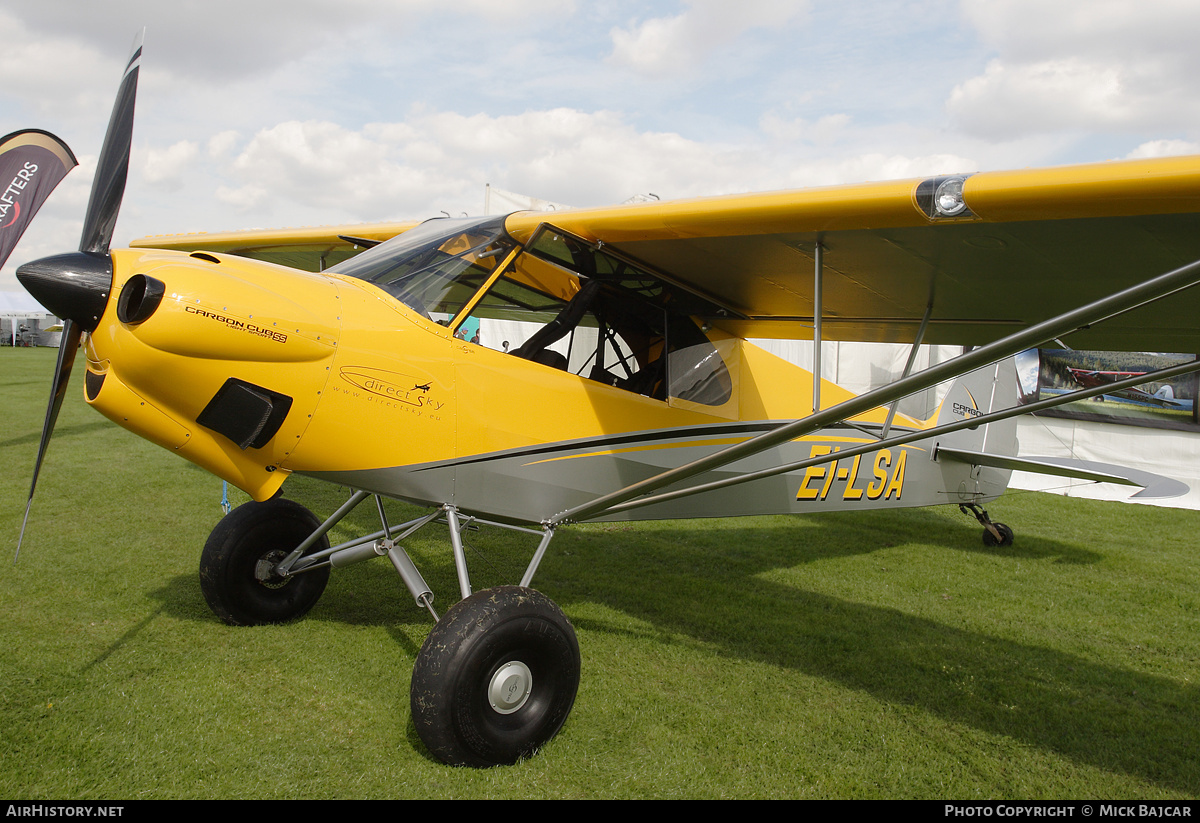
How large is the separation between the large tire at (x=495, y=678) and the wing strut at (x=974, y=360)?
814 millimetres

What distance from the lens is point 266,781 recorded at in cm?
270

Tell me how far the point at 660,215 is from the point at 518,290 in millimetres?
1187

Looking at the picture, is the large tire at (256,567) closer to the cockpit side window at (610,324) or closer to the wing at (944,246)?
the cockpit side window at (610,324)

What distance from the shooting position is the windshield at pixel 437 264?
11.1 feet

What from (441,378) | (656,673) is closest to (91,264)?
(441,378)

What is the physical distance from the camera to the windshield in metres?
3.38

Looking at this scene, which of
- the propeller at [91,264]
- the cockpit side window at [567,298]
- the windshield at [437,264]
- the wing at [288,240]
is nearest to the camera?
the propeller at [91,264]

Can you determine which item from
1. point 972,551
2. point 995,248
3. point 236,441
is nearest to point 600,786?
point 236,441

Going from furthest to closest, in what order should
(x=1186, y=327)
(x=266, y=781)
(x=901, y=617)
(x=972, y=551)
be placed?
(x=972, y=551), (x=901, y=617), (x=1186, y=327), (x=266, y=781)

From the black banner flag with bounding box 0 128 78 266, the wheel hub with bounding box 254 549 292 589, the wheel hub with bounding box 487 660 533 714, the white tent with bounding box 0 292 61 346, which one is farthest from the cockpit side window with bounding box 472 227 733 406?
the white tent with bounding box 0 292 61 346

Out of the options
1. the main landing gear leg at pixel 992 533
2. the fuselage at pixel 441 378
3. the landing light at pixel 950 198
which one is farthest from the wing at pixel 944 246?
the main landing gear leg at pixel 992 533

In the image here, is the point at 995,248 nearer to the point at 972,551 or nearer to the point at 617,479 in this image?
the point at 617,479

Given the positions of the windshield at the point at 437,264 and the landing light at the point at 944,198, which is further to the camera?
the windshield at the point at 437,264

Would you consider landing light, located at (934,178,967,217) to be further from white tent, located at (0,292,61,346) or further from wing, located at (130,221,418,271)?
white tent, located at (0,292,61,346)
